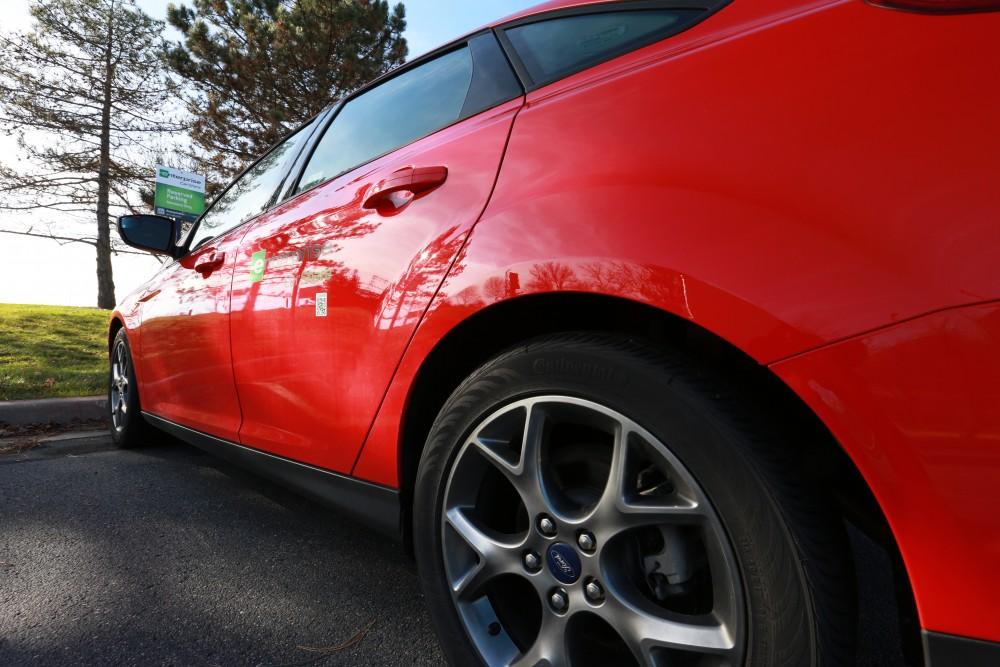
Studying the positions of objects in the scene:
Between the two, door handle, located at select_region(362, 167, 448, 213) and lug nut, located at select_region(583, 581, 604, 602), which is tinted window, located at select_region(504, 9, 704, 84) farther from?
lug nut, located at select_region(583, 581, 604, 602)

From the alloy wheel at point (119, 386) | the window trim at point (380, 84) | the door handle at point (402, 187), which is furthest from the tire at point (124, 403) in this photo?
the door handle at point (402, 187)

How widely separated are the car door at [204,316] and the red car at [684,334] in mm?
811

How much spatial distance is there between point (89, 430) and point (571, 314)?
170 inches

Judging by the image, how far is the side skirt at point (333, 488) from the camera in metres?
1.46

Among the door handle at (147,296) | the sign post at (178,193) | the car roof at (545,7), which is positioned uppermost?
the sign post at (178,193)

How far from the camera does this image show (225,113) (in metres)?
15.9

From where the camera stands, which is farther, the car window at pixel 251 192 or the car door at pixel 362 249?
the car window at pixel 251 192

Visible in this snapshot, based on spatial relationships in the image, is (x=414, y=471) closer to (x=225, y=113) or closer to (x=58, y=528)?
(x=58, y=528)

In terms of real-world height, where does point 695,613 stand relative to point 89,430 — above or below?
above

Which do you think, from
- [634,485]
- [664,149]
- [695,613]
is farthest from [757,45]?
[695,613]

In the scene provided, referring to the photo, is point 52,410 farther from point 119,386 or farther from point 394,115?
point 394,115

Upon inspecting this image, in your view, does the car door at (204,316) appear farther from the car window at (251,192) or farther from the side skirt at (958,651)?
the side skirt at (958,651)

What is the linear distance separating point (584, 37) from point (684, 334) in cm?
73

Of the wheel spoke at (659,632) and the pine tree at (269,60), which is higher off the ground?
the pine tree at (269,60)
